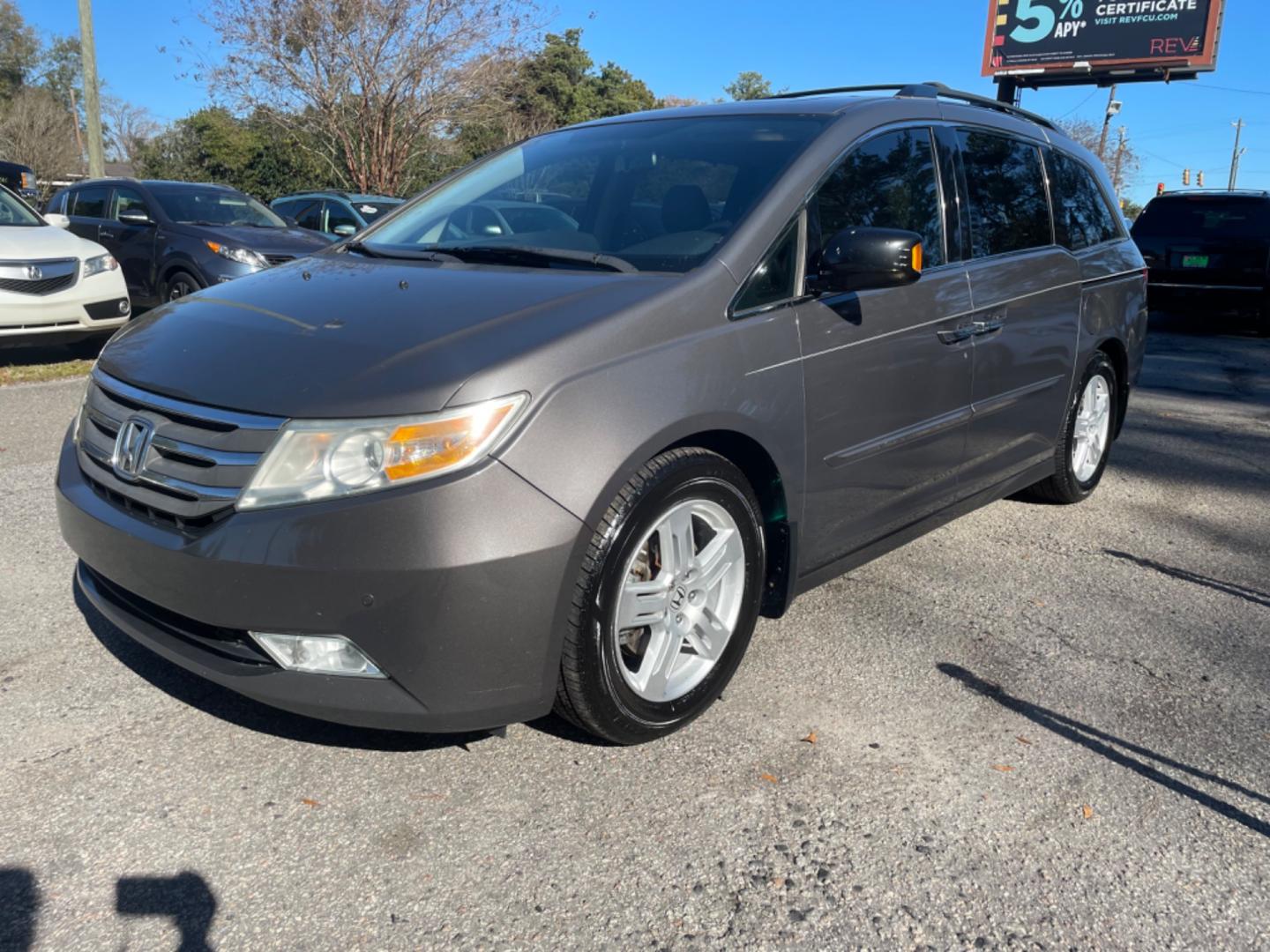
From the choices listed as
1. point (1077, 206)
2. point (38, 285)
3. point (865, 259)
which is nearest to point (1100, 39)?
point (1077, 206)

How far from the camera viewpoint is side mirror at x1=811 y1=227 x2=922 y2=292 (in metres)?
3.10

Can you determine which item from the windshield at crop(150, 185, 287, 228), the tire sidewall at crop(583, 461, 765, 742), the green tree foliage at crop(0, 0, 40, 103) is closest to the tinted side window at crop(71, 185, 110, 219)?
the windshield at crop(150, 185, 287, 228)

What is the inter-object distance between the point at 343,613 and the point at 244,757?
0.69 meters

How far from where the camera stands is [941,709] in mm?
3172

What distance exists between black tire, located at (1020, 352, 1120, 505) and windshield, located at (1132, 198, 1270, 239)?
8.57 meters

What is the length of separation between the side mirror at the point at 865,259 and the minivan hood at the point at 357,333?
524mm

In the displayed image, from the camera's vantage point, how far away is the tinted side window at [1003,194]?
4.09m

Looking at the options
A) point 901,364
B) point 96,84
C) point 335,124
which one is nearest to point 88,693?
point 901,364

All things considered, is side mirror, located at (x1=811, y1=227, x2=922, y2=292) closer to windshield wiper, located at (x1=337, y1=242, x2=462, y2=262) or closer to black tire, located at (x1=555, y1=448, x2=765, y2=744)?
black tire, located at (x1=555, y1=448, x2=765, y2=744)

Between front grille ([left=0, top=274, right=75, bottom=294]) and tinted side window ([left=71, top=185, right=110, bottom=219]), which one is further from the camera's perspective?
tinted side window ([left=71, top=185, right=110, bottom=219])

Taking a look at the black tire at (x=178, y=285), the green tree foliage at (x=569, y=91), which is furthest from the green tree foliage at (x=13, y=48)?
the black tire at (x=178, y=285)

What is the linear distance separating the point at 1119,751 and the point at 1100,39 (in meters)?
27.9

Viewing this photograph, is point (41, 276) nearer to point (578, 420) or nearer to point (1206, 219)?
point (578, 420)

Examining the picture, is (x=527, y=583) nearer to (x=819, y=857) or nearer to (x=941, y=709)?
(x=819, y=857)
